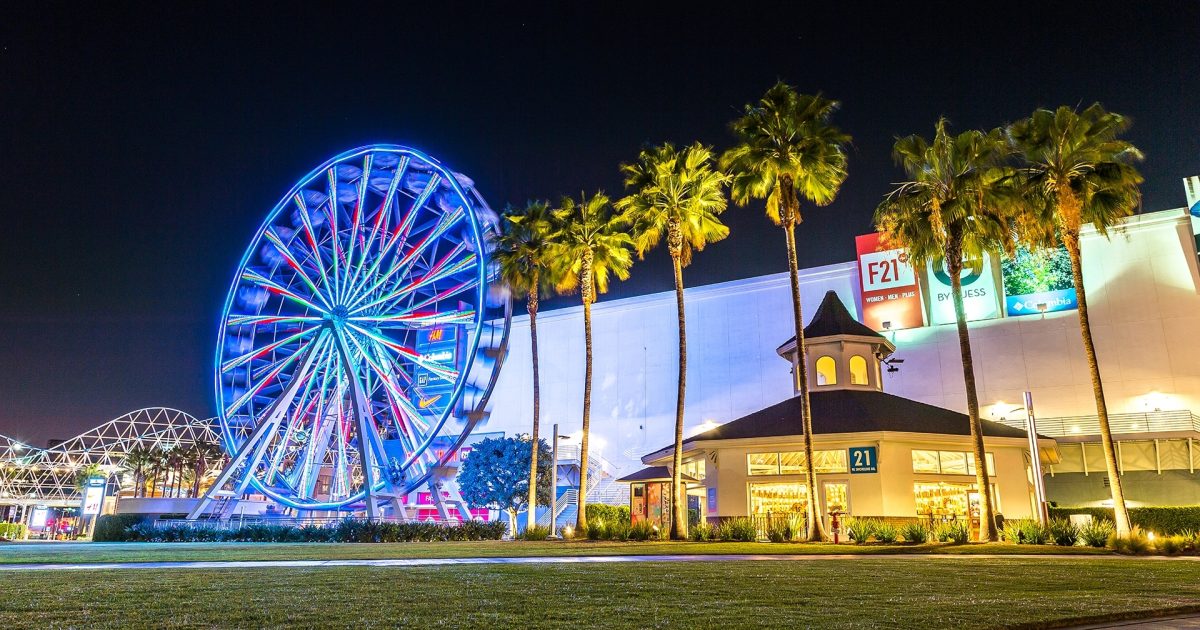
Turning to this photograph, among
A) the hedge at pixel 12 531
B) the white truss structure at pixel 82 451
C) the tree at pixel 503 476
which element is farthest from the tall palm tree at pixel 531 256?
the white truss structure at pixel 82 451

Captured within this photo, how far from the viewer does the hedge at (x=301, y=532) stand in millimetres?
31516

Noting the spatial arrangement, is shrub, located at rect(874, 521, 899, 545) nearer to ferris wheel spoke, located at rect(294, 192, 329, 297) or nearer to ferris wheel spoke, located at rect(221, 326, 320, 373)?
ferris wheel spoke, located at rect(294, 192, 329, 297)

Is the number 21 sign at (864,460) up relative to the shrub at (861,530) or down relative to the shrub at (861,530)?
up

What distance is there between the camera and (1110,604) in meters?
8.40

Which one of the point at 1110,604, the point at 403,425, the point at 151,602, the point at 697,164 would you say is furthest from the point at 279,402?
the point at 1110,604

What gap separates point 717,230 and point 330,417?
22.2 metres

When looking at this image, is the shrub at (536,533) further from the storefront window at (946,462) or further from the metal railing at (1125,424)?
the metal railing at (1125,424)

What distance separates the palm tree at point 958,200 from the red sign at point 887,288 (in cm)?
1909

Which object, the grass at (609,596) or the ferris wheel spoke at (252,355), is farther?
the ferris wheel spoke at (252,355)

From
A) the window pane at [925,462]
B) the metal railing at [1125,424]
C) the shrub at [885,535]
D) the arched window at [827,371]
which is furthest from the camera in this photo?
the metal railing at [1125,424]

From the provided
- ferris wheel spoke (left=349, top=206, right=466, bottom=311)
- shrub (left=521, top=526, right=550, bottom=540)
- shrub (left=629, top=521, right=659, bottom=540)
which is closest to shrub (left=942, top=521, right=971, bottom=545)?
shrub (left=629, top=521, right=659, bottom=540)

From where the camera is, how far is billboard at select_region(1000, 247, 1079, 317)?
40.3 metres

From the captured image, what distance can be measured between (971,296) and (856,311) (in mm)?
6089

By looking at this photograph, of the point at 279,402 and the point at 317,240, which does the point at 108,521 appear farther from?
the point at 317,240
